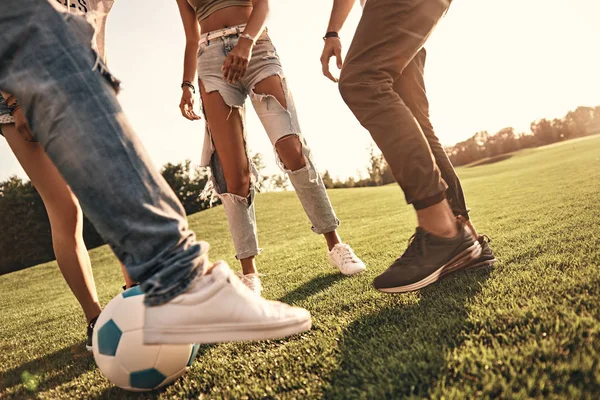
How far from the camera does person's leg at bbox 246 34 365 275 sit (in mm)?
2934

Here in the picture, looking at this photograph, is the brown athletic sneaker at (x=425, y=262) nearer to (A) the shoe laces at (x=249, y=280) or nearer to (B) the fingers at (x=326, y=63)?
(A) the shoe laces at (x=249, y=280)

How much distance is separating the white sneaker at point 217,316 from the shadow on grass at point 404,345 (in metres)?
0.24

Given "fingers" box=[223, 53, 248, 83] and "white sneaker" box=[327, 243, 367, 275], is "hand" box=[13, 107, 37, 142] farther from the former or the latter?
"white sneaker" box=[327, 243, 367, 275]

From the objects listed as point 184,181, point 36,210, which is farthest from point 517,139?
point 36,210

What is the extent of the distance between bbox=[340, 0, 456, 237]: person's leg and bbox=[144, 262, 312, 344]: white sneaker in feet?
2.89

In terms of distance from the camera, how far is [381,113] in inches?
76.9

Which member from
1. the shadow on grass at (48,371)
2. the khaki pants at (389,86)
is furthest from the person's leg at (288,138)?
the shadow on grass at (48,371)

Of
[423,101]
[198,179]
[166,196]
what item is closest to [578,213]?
[423,101]

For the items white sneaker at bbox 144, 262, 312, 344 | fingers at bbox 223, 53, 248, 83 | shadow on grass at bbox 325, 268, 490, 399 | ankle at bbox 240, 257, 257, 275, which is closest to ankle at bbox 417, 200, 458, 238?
shadow on grass at bbox 325, 268, 490, 399

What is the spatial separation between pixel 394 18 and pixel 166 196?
1.38m

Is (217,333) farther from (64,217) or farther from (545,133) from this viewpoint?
(545,133)

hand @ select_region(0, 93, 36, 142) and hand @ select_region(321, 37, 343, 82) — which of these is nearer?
hand @ select_region(0, 93, 36, 142)

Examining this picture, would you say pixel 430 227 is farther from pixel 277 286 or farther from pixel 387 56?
pixel 277 286

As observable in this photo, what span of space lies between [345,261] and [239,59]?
62.5 inches
